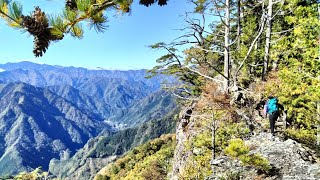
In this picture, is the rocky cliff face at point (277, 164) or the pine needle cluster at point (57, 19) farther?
the rocky cliff face at point (277, 164)

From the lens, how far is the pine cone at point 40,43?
4.50 m

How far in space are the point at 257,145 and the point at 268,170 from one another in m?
2.69

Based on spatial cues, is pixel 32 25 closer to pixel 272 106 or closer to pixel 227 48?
pixel 272 106

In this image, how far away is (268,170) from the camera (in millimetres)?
9703

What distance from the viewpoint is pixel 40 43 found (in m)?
4.53

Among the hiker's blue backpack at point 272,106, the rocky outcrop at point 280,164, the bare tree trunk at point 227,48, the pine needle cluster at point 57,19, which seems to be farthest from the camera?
the bare tree trunk at point 227,48

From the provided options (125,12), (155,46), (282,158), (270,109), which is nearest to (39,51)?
(125,12)

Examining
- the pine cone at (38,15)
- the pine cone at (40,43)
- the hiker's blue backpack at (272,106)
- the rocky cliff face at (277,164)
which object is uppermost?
the pine cone at (38,15)

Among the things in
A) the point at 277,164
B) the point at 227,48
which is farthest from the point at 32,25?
the point at 227,48

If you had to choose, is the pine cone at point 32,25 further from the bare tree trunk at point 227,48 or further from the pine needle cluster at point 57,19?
the bare tree trunk at point 227,48

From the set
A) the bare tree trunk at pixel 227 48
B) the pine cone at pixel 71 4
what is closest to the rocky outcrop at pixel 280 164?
the bare tree trunk at pixel 227 48

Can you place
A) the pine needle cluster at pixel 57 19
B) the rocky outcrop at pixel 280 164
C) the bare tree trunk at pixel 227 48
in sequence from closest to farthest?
the pine needle cluster at pixel 57 19
the rocky outcrop at pixel 280 164
the bare tree trunk at pixel 227 48

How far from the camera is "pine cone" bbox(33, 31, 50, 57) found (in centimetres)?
450

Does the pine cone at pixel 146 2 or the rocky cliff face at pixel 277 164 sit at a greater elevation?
the pine cone at pixel 146 2
